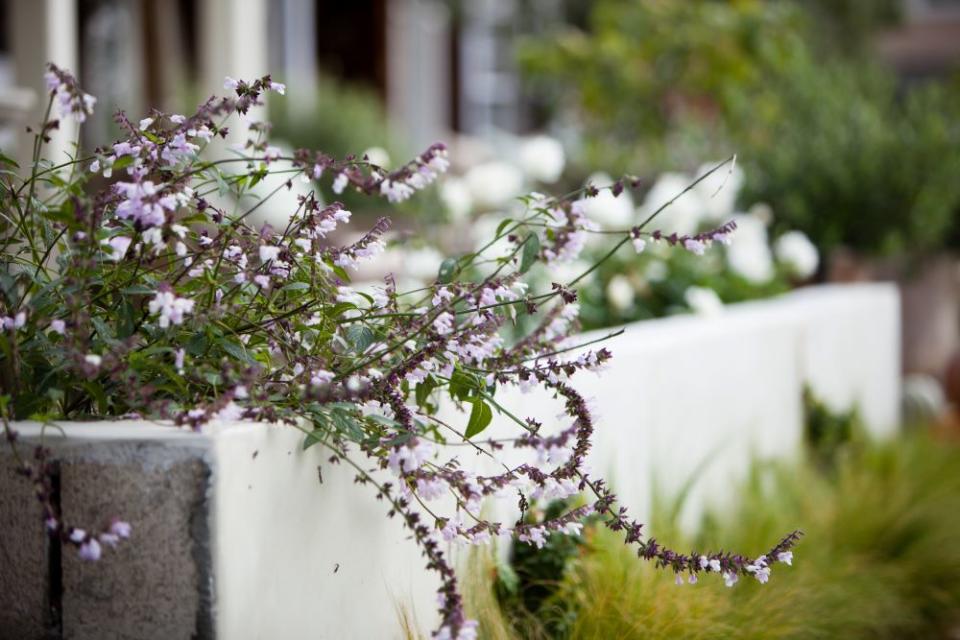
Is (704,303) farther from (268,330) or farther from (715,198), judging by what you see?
(268,330)

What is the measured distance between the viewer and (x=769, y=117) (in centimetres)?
786

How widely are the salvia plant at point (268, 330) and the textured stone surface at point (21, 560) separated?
0.06 meters

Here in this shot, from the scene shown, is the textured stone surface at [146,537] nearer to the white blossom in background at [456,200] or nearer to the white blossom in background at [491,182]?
the white blossom in background at [456,200]

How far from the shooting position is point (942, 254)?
7.36 metres

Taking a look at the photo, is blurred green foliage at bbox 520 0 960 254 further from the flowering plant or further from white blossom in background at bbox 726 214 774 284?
white blossom in background at bbox 726 214 774 284

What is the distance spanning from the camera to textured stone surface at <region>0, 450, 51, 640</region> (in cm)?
187

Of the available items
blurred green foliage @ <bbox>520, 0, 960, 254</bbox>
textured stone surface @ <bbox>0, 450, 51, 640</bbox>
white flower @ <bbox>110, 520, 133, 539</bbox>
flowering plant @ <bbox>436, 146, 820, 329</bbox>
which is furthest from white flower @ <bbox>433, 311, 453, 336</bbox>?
blurred green foliage @ <bbox>520, 0, 960, 254</bbox>

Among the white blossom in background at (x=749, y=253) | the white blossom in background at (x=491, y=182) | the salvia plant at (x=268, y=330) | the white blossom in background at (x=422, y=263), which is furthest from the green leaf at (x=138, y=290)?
the white blossom in background at (x=749, y=253)

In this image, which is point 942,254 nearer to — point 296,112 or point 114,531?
point 296,112

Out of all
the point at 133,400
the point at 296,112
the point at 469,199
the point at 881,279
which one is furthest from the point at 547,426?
the point at 296,112

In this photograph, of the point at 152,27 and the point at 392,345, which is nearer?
the point at 392,345

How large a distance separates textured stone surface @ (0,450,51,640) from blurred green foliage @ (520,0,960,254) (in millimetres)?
5107

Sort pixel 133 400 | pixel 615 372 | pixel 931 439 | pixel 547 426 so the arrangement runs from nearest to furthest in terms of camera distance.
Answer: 1. pixel 133 400
2. pixel 547 426
3. pixel 615 372
4. pixel 931 439

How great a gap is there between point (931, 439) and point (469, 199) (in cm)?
208
